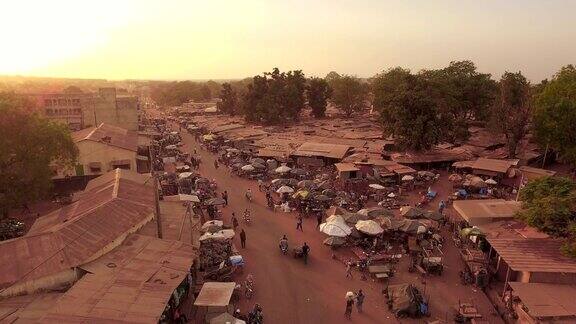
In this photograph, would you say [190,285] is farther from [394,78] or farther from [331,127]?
[394,78]

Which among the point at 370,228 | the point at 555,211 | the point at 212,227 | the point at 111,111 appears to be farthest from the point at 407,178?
the point at 111,111

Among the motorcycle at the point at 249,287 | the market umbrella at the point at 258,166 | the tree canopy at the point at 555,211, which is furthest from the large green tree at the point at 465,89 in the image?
the motorcycle at the point at 249,287

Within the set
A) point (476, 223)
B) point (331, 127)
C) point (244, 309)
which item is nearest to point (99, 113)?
point (331, 127)

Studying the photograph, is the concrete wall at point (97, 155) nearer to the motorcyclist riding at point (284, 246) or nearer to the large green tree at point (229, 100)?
the motorcyclist riding at point (284, 246)

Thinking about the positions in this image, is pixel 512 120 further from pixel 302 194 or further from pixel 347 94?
pixel 347 94

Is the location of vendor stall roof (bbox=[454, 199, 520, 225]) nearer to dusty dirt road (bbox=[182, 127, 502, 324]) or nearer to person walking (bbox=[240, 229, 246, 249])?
dusty dirt road (bbox=[182, 127, 502, 324])
